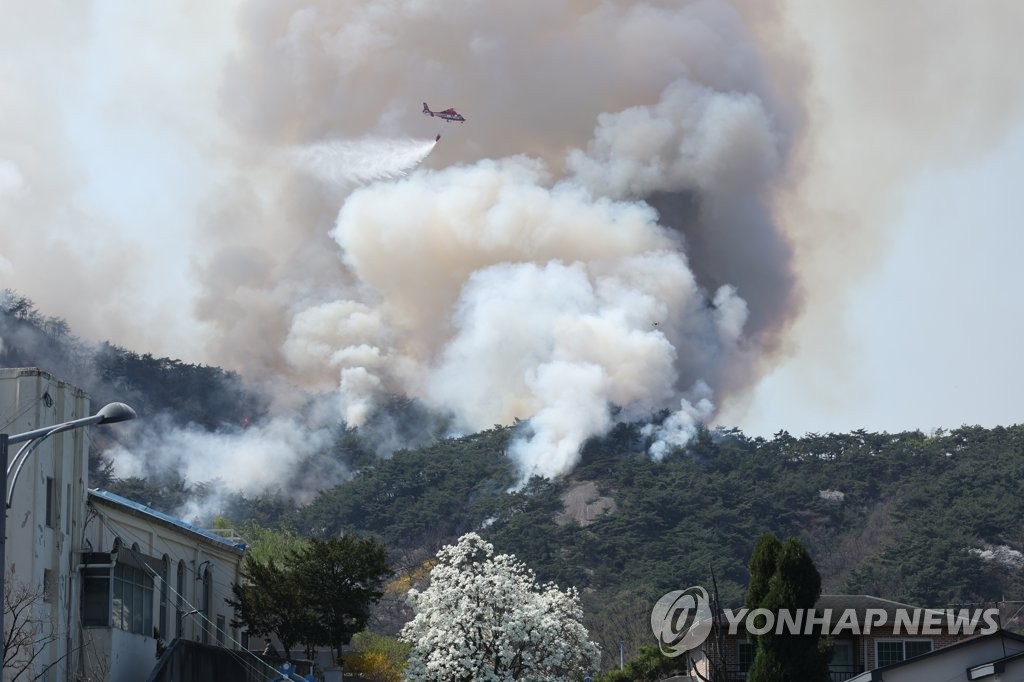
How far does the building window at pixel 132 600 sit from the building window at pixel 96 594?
1.63 feet

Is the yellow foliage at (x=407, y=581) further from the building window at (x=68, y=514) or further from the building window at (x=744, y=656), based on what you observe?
the building window at (x=68, y=514)

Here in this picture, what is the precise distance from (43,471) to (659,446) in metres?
110

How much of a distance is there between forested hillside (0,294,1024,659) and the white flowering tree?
55951 millimetres

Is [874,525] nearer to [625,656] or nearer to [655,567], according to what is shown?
[655,567]

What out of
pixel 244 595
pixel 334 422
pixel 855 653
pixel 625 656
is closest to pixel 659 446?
pixel 334 422

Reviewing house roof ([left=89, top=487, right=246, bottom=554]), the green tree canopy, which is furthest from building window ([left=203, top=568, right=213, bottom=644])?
house roof ([left=89, top=487, right=246, bottom=554])

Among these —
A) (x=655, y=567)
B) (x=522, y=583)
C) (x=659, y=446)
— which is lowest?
(x=522, y=583)

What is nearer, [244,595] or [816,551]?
[244,595]

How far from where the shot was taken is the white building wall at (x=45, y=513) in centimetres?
4116

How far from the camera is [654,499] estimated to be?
138000mm

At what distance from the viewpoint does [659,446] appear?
492 ft

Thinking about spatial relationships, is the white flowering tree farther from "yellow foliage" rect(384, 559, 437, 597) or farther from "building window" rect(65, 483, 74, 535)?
"yellow foliage" rect(384, 559, 437, 597)

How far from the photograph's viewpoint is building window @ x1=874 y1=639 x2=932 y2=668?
46.3m

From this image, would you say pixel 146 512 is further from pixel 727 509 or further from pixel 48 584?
pixel 727 509
